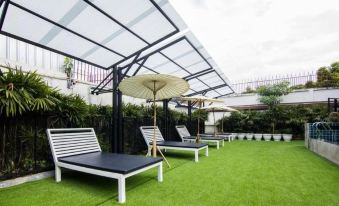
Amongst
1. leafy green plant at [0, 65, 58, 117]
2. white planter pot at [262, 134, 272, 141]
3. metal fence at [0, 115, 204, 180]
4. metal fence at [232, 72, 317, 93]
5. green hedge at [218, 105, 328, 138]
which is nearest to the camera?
leafy green plant at [0, 65, 58, 117]

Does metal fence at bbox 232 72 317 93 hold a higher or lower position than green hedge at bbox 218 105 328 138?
higher

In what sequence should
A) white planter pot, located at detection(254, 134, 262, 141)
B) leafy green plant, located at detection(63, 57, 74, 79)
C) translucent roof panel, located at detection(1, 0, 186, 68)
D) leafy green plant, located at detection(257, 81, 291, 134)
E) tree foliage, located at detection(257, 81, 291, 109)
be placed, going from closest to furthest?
translucent roof panel, located at detection(1, 0, 186, 68)
leafy green plant, located at detection(63, 57, 74, 79)
white planter pot, located at detection(254, 134, 262, 141)
leafy green plant, located at detection(257, 81, 291, 134)
tree foliage, located at detection(257, 81, 291, 109)

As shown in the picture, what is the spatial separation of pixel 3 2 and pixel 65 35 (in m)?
1.58

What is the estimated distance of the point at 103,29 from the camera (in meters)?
6.34

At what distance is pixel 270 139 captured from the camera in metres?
15.3

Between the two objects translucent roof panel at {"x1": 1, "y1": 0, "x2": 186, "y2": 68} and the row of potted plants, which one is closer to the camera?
translucent roof panel at {"x1": 1, "y1": 0, "x2": 186, "y2": 68}

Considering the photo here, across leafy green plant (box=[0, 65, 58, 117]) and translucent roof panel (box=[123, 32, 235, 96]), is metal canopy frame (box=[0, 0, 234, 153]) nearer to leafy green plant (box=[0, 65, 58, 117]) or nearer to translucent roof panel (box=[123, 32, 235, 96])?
translucent roof panel (box=[123, 32, 235, 96])

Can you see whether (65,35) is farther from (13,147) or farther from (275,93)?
(275,93)

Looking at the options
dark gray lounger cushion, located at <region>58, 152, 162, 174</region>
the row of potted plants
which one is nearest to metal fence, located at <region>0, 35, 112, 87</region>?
dark gray lounger cushion, located at <region>58, 152, 162, 174</region>

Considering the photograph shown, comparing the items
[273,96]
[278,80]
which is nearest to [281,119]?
[273,96]

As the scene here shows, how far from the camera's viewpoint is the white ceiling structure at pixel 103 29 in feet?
17.3

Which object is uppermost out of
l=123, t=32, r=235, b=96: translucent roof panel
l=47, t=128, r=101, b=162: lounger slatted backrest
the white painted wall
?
l=123, t=32, r=235, b=96: translucent roof panel

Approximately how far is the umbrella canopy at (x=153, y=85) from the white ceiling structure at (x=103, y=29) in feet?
5.44

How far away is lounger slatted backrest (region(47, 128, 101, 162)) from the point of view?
16.8ft
